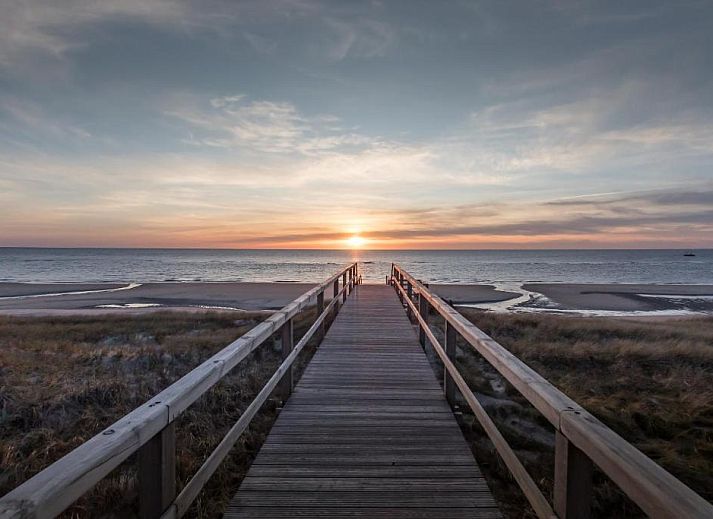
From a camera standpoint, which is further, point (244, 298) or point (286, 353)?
point (244, 298)

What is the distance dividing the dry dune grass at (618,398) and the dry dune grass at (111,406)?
8.45ft

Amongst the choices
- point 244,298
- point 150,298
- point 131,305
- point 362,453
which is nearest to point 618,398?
point 362,453

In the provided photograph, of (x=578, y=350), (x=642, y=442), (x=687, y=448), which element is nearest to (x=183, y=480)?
(x=642, y=442)

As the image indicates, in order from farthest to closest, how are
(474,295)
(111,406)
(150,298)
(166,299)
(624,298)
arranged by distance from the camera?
(474,295), (624,298), (150,298), (166,299), (111,406)

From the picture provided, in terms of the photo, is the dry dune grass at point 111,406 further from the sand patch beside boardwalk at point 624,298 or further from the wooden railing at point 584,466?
the sand patch beside boardwalk at point 624,298

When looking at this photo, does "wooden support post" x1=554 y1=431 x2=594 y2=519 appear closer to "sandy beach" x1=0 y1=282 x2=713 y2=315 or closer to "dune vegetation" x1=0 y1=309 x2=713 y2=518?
"dune vegetation" x1=0 y1=309 x2=713 y2=518

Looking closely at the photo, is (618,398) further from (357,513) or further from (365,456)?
(357,513)

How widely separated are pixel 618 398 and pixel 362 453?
5079mm

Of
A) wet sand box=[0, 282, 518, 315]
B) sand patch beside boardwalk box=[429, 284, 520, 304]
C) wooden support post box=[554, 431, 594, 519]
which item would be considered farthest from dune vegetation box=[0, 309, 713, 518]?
sand patch beside boardwalk box=[429, 284, 520, 304]

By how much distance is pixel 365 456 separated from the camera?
3.15 meters

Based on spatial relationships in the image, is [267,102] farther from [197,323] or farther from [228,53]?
[197,323]

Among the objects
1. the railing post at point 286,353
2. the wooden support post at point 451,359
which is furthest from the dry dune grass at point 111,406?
the wooden support post at point 451,359

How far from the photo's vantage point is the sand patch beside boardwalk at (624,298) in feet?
79.9

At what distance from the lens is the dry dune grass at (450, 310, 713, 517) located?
360 cm
